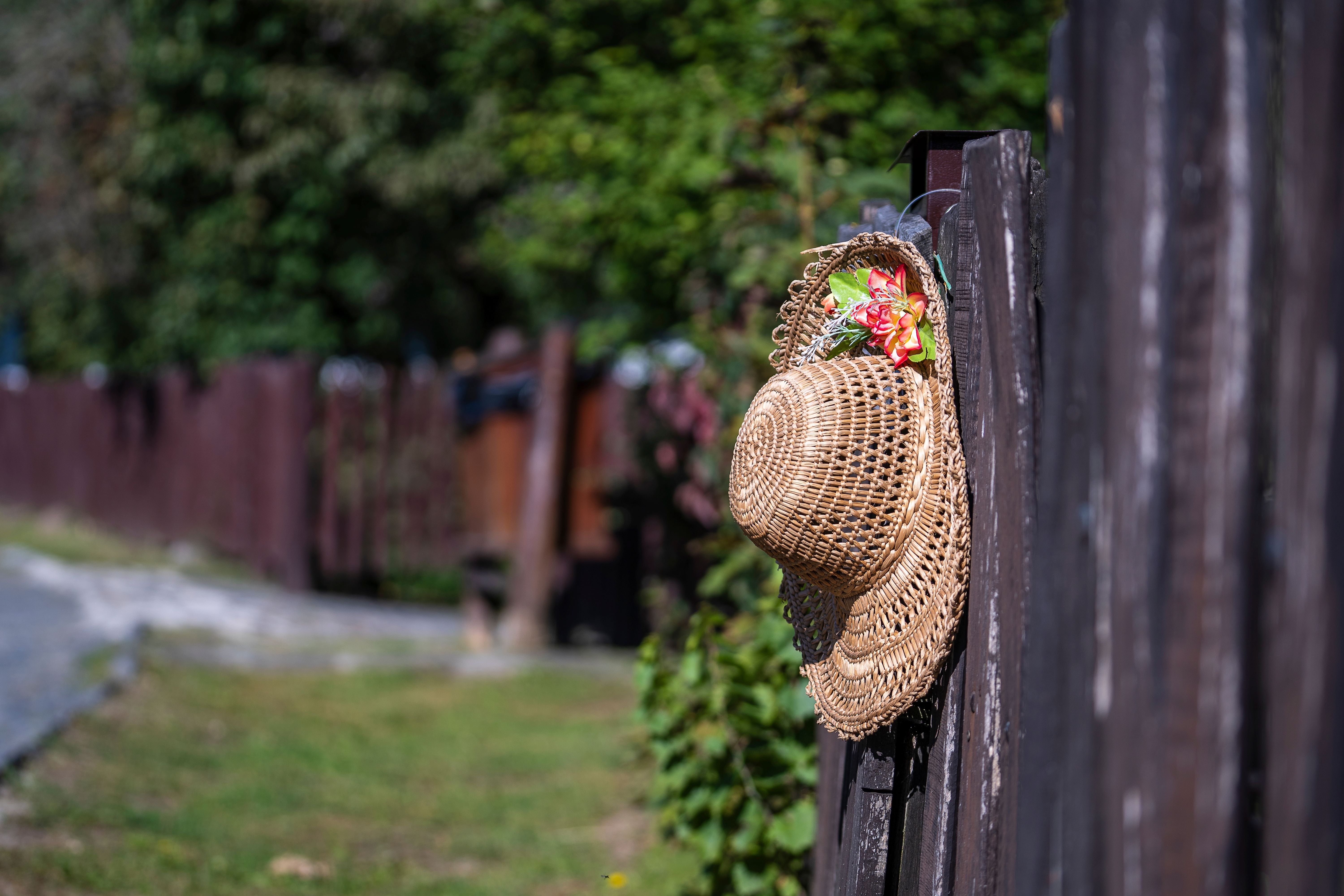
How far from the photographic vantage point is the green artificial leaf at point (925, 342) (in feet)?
6.73

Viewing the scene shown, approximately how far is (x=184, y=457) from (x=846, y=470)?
12.3m

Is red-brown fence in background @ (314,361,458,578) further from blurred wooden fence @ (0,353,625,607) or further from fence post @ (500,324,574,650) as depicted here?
fence post @ (500,324,574,650)

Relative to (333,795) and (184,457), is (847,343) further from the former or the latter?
(184,457)

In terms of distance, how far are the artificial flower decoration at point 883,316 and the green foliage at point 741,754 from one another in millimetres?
1333

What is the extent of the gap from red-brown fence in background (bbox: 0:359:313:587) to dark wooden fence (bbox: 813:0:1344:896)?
9.55 m

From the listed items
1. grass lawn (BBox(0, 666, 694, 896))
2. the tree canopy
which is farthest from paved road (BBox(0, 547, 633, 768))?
the tree canopy

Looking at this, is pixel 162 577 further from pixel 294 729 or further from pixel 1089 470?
pixel 1089 470

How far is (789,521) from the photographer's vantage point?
2.03 meters

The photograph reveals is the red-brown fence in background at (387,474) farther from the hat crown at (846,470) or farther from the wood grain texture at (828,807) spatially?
the hat crown at (846,470)

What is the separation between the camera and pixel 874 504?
196 cm

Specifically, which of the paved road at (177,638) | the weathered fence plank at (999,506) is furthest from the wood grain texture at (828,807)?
the paved road at (177,638)

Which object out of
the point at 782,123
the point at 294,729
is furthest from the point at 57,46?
the point at 782,123

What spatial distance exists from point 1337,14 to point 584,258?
7009 millimetres

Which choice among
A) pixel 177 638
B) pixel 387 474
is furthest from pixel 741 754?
pixel 387 474
